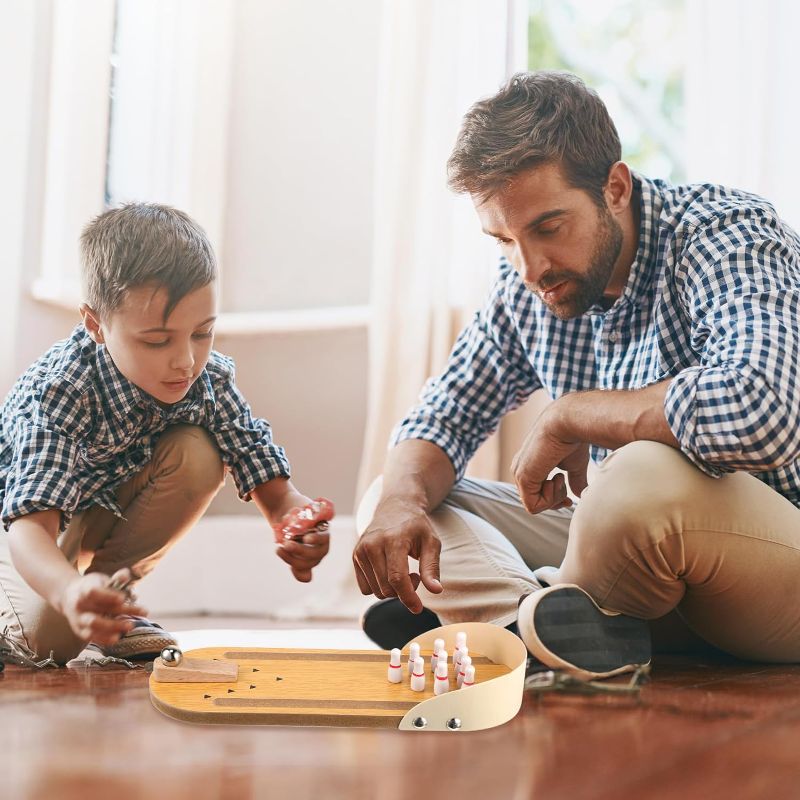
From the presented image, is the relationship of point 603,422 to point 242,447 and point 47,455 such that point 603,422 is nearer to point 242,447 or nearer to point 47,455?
point 242,447

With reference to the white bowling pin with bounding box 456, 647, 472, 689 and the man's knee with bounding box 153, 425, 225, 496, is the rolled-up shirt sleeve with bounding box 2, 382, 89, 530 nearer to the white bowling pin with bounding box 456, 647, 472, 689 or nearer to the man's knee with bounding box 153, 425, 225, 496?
the man's knee with bounding box 153, 425, 225, 496

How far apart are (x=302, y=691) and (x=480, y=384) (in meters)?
0.67

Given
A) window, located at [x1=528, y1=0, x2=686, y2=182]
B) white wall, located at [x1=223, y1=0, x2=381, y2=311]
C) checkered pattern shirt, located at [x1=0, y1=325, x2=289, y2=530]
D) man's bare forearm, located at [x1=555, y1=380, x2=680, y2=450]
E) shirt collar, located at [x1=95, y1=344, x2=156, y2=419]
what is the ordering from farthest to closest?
white wall, located at [x1=223, y1=0, x2=381, y2=311] → window, located at [x1=528, y1=0, x2=686, y2=182] → shirt collar, located at [x1=95, y1=344, x2=156, y2=419] → checkered pattern shirt, located at [x1=0, y1=325, x2=289, y2=530] → man's bare forearm, located at [x1=555, y1=380, x2=680, y2=450]

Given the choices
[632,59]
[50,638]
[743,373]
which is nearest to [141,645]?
[50,638]

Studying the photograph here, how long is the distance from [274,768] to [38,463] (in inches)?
25.4

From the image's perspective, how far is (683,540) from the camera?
3.18 ft

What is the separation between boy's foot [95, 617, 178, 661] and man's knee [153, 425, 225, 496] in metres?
0.21

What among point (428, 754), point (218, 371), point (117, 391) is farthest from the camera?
point (218, 371)

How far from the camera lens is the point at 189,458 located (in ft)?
4.37

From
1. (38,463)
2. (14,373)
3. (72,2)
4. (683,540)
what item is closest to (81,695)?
(38,463)

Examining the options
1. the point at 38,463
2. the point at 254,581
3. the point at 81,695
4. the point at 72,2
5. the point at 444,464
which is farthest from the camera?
the point at 254,581

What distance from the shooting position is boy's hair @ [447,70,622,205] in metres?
1.19

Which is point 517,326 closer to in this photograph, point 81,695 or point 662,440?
point 662,440

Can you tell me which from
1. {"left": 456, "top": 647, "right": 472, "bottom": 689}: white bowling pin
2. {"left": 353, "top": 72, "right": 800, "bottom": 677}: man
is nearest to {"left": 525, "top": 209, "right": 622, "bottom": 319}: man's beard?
{"left": 353, "top": 72, "right": 800, "bottom": 677}: man
